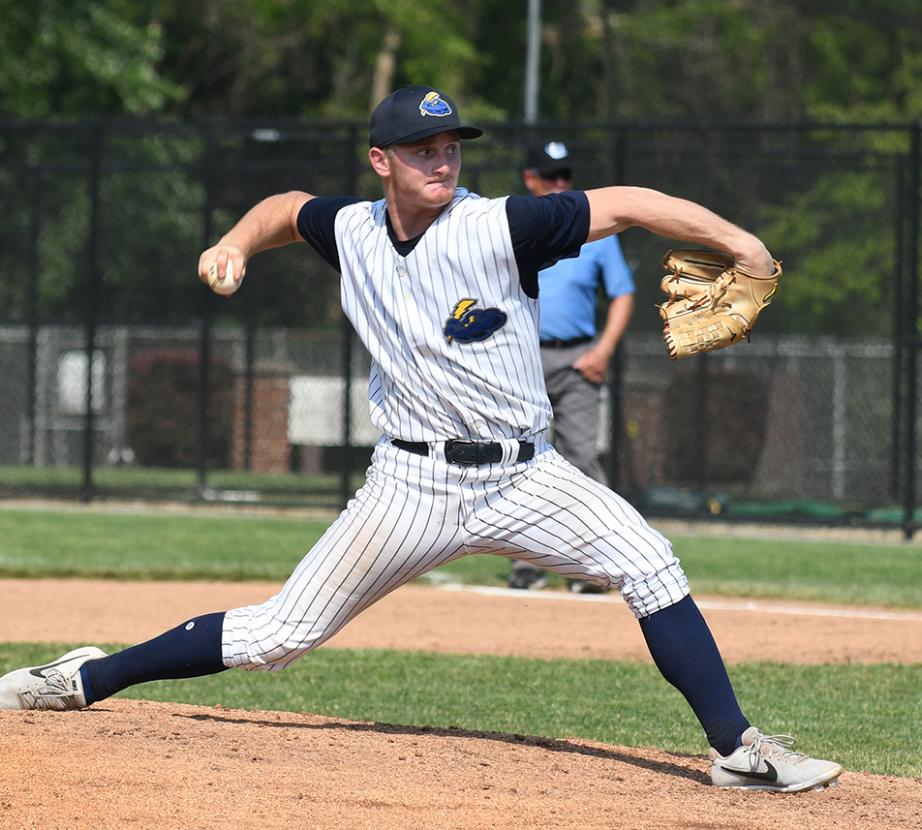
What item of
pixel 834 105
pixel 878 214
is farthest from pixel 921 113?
pixel 878 214

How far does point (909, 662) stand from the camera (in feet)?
22.7

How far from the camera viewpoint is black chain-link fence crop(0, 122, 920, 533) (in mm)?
13320

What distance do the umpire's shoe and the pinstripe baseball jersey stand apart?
128cm

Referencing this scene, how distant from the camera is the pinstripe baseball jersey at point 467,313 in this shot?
429cm

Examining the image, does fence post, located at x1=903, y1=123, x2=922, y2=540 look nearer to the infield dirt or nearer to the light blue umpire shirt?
the light blue umpire shirt

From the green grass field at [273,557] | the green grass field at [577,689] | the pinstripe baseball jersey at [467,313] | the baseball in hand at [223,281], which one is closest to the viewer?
the baseball in hand at [223,281]

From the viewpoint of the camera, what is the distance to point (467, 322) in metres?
4.30

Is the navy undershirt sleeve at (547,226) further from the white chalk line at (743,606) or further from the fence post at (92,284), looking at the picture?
the fence post at (92,284)

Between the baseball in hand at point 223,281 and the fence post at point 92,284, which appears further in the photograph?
the fence post at point 92,284

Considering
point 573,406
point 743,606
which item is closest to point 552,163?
point 573,406

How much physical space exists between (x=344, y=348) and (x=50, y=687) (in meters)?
8.18

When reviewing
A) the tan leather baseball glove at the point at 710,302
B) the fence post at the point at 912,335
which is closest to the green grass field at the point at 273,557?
the fence post at the point at 912,335

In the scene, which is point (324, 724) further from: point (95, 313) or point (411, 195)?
point (95, 313)

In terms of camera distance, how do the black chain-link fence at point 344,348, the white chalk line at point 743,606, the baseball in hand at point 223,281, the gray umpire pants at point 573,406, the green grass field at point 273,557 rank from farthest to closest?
the black chain-link fence at point 344,348 < the green grass field at point 273,557 < the gray umpire pants at point 573,406 < the white chalk line at point 743,606 < the baseball in hand at point 223,281
